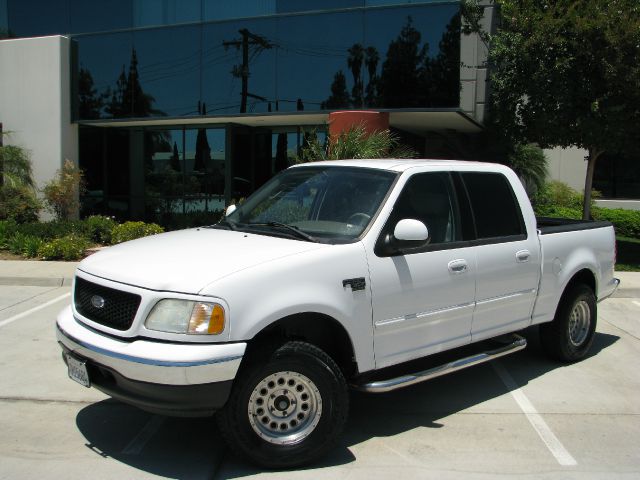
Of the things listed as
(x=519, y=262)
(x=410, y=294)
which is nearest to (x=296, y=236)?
(x=410, y=294)

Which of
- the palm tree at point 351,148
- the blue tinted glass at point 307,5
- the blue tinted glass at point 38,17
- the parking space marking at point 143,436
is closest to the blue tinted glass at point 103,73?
the blue tinted glass at point 38,17

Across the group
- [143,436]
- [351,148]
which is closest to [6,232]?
[351,148]

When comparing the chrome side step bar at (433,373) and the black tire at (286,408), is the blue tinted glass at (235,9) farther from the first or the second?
the black tire at (286,408)

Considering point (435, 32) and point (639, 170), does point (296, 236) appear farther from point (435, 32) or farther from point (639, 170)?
point (639, 170)

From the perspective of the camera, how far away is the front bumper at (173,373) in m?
3.42

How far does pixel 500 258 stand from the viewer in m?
5.09

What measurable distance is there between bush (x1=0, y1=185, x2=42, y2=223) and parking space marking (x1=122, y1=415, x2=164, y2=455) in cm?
1275

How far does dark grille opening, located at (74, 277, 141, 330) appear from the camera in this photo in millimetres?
3697

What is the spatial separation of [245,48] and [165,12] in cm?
396

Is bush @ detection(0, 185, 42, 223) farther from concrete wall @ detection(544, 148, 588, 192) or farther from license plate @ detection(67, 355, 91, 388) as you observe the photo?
concrete wall @ detection(544, 148, 588, 192)

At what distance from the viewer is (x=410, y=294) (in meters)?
4.36

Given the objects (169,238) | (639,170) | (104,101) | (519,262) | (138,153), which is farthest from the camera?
(639,170)

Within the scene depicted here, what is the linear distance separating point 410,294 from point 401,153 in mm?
8619

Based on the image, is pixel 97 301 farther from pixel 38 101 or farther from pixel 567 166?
pixel 567 166
